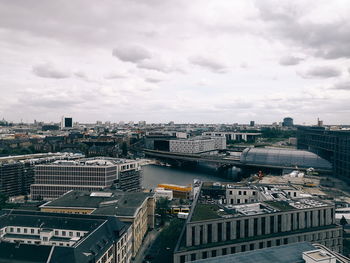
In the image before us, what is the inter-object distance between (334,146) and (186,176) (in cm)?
4659

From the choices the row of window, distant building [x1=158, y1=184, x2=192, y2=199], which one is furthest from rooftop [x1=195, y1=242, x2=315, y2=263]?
distant building [x1=158, y1=184, x2=192, y2=199]

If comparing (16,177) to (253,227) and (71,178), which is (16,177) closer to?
(71,178)

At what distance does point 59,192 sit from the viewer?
67188 mm

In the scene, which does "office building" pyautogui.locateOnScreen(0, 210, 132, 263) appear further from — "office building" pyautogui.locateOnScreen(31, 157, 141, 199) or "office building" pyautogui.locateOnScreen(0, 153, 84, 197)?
"office building" pyautogui.locateOnScreen(0, 153, 84, 197)

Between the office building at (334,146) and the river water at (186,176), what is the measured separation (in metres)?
29.3

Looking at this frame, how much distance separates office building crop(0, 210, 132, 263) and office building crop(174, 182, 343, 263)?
728 centimetres

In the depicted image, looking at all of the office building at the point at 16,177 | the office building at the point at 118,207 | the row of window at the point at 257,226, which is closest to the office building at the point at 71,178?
the office building at the point at 16,177

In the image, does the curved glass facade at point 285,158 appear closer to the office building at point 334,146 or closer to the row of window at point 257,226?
the office building at point 334,146

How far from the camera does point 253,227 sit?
31.0 meters

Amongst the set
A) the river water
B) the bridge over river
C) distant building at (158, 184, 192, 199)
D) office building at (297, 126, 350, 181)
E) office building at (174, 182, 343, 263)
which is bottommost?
the river water

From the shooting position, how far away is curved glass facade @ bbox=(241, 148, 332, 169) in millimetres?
96831

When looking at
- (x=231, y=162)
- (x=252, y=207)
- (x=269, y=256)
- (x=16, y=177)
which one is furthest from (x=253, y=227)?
(x=231, y=162)

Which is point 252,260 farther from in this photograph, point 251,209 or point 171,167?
point 171,167

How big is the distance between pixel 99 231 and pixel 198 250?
1016cm
